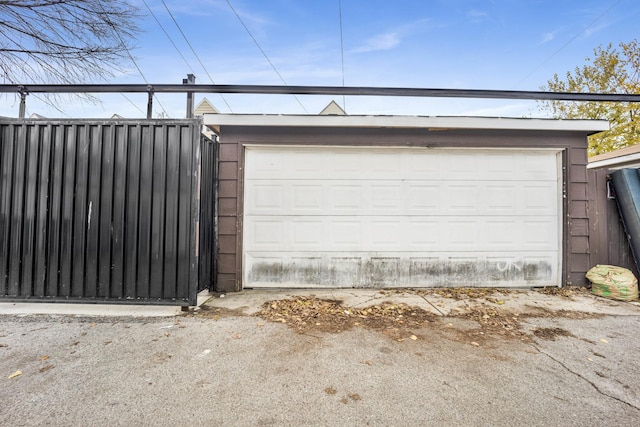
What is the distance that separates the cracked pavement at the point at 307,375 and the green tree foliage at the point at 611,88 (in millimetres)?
13324

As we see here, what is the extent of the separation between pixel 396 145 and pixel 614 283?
3973 mm

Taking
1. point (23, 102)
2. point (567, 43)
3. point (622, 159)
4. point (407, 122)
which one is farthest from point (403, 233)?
point (567, 43)

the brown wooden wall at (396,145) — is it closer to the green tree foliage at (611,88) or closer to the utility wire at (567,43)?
the utility wire at (567,43)

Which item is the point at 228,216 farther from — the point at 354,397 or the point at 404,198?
the point at 354,397

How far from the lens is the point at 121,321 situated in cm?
327

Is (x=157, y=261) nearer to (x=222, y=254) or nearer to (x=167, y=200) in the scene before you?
(x=167, y=200)

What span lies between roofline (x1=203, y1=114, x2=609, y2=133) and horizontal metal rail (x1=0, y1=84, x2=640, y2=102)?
0.36 metres

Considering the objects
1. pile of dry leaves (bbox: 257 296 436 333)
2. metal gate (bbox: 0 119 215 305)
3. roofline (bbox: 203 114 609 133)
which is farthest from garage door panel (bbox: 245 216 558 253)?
roofline (bbox: 203 114 609 133)

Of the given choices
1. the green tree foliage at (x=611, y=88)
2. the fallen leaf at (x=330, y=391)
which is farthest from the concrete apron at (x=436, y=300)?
the green tree foliage at (x=611, y=88)

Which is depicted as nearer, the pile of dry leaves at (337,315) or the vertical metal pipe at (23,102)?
the pile of dry leaves at (337,315)

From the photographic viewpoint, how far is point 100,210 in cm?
358

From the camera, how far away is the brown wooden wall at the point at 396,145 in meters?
4.61

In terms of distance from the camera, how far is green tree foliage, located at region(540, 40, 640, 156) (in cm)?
1154

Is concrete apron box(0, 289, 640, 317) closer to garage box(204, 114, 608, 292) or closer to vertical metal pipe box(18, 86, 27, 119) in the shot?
garage box(204, 114, 608, 292)
